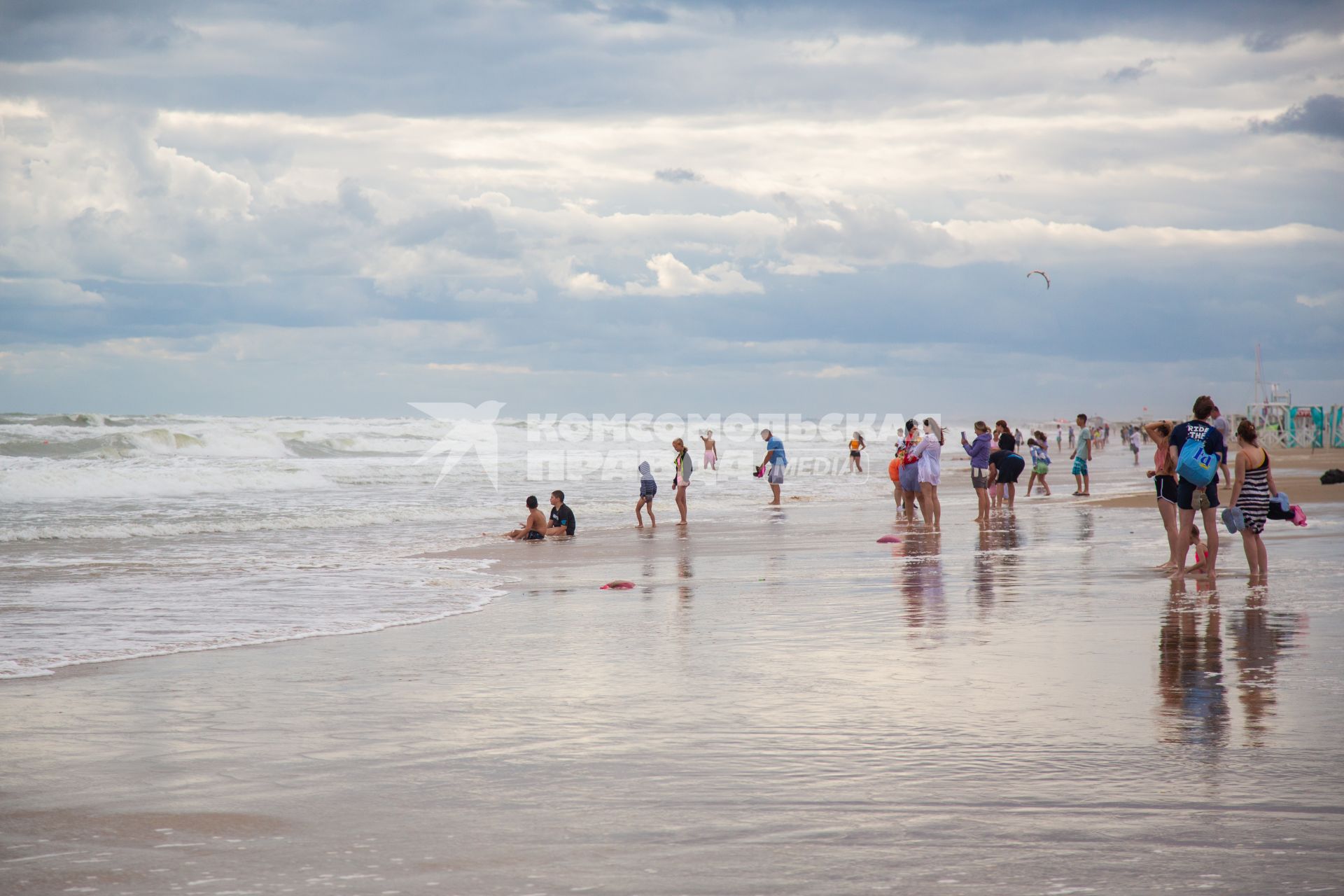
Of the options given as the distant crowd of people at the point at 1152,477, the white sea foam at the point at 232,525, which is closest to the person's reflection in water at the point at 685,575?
the distant crowd of people at the point at 1152,477

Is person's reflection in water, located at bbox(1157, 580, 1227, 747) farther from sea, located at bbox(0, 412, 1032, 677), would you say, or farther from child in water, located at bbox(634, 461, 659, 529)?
child in water, located at bbox(634, 461, 659, 529)

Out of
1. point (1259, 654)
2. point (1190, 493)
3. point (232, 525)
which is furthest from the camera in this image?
point (232, 525)

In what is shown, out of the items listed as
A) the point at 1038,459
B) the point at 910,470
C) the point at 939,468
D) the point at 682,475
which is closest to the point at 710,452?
the point at 1038,459

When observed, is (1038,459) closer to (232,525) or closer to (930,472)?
(930,472)

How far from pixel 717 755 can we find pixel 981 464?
17.1 m

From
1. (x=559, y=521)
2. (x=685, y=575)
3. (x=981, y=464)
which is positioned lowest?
(x=685, y=575)

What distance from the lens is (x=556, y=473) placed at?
4628 centimetres

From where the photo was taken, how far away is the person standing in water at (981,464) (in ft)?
69.9

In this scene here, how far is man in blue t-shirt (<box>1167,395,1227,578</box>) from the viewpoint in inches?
479

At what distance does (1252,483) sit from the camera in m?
12.2

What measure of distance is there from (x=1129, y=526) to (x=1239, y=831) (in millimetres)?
16362

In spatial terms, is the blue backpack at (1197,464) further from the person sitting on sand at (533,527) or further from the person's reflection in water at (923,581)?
the person sitting on sand at (533,527)

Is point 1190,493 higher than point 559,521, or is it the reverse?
point 1190,493

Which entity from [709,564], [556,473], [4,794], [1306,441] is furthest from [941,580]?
[1306,441]
